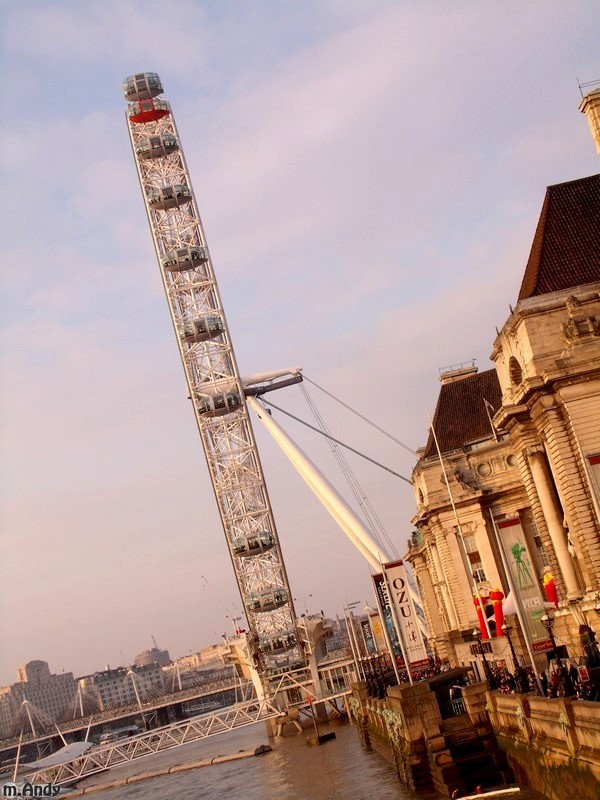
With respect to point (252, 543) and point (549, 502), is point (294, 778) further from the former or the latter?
point (252, 543)

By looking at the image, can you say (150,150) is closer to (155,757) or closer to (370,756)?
(370,756)

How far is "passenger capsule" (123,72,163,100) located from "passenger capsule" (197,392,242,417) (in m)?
28.7

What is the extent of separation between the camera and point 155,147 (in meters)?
96.4

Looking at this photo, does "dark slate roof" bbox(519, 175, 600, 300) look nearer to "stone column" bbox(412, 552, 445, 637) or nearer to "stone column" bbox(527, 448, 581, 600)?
"stone column" bbox(527, 448, 581, 600)

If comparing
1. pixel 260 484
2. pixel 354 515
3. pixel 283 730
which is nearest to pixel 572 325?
pixel 354 515

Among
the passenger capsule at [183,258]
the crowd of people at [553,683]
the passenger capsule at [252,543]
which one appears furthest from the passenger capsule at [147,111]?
the crowd of people at [553,683]

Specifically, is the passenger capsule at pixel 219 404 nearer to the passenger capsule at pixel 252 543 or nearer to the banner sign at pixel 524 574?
the passenger capsule at pixel 252 543

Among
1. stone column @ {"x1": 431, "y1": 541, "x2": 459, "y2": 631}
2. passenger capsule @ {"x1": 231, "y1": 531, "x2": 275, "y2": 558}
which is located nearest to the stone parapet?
stone column @ {"x1": 431, "y1": 541, "x2": 459, "y2": 631}

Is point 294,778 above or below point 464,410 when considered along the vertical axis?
below

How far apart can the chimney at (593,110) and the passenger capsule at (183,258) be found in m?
47.9

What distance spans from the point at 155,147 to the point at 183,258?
11.3 meters

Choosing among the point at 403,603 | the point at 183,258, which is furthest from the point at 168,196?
the point at 403,603

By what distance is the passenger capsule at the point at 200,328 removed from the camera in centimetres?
9262

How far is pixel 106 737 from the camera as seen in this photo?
198 m
